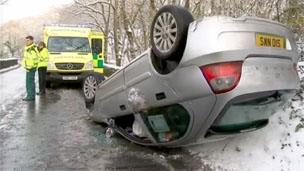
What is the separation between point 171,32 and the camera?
18.3ft

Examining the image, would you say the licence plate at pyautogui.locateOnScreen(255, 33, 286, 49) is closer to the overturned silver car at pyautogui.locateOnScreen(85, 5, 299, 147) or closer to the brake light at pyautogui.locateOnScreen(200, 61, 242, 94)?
the overturned silver car at pyautogui.locateOnScreen(85, 5, 299, 147)

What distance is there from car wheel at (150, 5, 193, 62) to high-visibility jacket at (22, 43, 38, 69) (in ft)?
24.8

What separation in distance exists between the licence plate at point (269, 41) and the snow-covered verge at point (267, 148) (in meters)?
1.29

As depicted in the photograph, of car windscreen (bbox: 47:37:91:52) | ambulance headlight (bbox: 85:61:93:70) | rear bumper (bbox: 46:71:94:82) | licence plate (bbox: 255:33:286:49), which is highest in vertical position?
licence plate (bbox: 255:33:286:49)

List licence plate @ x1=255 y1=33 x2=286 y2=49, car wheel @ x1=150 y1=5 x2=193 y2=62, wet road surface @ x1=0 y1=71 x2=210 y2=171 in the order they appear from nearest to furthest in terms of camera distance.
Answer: licence plate @ x1=255 y1=33 x2=286 y2=49 → car wheel @ x1=150 y1=5 x2=193 y2=62 → wet road surface @ x1=0 y1=71 x2=210 y2=171

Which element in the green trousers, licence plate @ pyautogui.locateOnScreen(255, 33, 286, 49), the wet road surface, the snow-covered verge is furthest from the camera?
the green trousers

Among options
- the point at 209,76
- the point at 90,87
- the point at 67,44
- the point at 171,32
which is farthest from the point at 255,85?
the point at 67,44

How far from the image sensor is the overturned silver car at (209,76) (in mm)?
5031

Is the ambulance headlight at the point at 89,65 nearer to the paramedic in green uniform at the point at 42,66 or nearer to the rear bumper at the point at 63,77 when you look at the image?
the rear bumper at the point at 63,77

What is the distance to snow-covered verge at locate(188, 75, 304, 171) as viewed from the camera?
18.4 ft

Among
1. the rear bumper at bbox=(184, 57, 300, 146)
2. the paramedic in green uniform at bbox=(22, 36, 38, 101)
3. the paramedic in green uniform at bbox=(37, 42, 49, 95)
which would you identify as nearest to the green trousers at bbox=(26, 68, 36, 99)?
the paramedic in green uniform at bbox=(22, 36, 38, 101)

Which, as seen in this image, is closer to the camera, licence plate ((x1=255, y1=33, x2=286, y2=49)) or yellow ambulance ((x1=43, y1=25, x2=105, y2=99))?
licence plate ((x1=255, y1=33, x2=286, y2=49))

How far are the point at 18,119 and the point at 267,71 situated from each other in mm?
6032

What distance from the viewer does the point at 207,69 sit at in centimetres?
507
